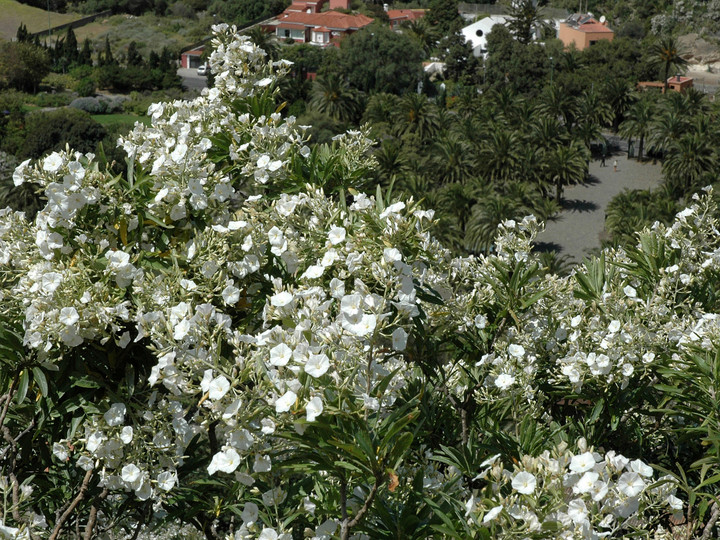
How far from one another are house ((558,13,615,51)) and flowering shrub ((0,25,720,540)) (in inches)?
2703

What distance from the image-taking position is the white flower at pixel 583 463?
2.47 meters

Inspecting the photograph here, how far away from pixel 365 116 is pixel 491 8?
46.5 meters

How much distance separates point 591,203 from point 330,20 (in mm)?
42886

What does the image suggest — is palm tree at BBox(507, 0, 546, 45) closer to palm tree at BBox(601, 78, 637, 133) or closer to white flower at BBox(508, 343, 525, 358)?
palm tree at BBox(601, 78, 637, 133)

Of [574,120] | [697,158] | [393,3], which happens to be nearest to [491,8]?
[393,3]

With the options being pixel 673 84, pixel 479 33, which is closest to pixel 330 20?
pixel 479 33

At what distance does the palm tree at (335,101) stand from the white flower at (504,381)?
147 ft

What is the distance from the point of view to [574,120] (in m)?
48.6

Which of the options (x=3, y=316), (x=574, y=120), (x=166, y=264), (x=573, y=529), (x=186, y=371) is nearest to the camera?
(x=573, y=529)

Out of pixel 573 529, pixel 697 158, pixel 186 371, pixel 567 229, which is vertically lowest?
pixel 567 229

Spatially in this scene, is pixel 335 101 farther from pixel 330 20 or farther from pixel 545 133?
pixel 330 20

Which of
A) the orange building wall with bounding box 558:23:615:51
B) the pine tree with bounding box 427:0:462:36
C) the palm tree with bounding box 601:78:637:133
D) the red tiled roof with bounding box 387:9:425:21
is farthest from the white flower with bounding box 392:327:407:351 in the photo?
the red tiled roof with bounding box 387:9:425:21

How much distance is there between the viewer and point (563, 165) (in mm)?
37906

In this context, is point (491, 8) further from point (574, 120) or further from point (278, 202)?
point (278, 202)
